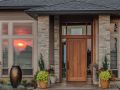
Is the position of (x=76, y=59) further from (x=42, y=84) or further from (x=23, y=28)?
(x=42, y=84)

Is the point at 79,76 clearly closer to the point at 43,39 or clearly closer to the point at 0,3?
the point at 43,39

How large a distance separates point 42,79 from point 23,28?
511 centimetres

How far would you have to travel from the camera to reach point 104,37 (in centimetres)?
2062

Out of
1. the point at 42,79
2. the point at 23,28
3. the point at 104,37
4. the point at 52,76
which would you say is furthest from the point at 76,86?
the point at 23,28

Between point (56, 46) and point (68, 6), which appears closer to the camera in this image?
point (68, 6)

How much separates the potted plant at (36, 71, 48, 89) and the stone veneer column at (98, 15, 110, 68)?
8.93 ft

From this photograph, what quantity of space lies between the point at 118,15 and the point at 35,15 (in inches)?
163

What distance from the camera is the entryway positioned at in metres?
23.3

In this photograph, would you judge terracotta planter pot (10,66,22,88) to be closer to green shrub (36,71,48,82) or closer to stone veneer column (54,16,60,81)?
green shrub (36,71,48,82)

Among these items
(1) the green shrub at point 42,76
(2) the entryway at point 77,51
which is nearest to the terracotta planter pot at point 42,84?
(1) the green shrub at point 42,76

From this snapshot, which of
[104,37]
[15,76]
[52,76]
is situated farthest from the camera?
[52,76]

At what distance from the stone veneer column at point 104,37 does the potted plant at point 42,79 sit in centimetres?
272

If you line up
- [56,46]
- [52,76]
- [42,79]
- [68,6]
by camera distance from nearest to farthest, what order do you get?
[42,79], [68,6], [52,76], [56,46]

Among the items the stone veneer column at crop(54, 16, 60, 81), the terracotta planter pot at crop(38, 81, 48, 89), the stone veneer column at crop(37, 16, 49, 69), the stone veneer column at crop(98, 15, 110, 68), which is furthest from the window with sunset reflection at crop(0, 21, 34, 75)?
the stone veneer column at crop(98, 15, 110, 68)
